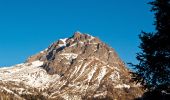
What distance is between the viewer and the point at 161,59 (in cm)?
3212

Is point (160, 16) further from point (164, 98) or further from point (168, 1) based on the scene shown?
point (164, 98)

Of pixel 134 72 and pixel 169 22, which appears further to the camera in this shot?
pixel 134 72

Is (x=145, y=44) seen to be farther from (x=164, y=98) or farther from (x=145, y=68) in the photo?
(x=164, y=98)

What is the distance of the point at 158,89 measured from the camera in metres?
32.5

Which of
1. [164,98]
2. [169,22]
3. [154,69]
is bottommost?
[164,98]

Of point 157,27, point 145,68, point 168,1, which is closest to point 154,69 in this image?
point 145,68

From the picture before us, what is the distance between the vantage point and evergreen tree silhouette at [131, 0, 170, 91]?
3188 centimetres

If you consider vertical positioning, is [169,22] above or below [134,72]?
above

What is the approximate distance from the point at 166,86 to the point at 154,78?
108cm

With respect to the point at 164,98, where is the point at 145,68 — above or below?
above

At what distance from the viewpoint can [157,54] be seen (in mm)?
32375

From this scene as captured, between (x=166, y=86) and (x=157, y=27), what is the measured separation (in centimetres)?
437

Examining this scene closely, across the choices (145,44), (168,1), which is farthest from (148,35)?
(168,1)

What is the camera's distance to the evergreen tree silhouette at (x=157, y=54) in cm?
3188
